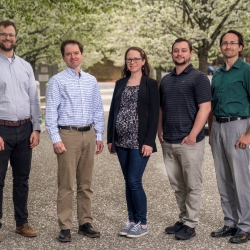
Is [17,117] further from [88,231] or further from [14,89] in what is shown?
[88,231]

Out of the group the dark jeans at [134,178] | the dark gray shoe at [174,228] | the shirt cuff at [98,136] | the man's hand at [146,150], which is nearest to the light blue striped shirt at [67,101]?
the shirt cuff at [98,136]

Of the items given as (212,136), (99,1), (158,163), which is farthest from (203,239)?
(99,1)

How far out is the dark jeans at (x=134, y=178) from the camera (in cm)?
527

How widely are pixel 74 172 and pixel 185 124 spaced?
50.0 inches

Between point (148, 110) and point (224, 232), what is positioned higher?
point (148, 110)

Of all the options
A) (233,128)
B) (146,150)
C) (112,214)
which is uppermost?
(233,128)

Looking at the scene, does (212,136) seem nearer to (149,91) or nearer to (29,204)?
(149,91)

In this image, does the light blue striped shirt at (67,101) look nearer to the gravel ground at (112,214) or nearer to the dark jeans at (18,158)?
the dark jeans at (18,158)

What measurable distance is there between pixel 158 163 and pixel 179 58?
15.3ft

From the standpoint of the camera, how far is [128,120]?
5.25 m

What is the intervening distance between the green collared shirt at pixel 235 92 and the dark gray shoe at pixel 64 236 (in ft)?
6.61

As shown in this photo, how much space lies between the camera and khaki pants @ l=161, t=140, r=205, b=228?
5.26 m

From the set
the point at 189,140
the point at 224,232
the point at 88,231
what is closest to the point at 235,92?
the point at 189,140

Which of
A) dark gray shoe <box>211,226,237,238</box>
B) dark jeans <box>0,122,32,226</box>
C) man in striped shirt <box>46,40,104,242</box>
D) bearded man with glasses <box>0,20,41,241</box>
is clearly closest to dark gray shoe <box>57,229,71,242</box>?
man in striped shirt <box>46,40,104,242</box>
